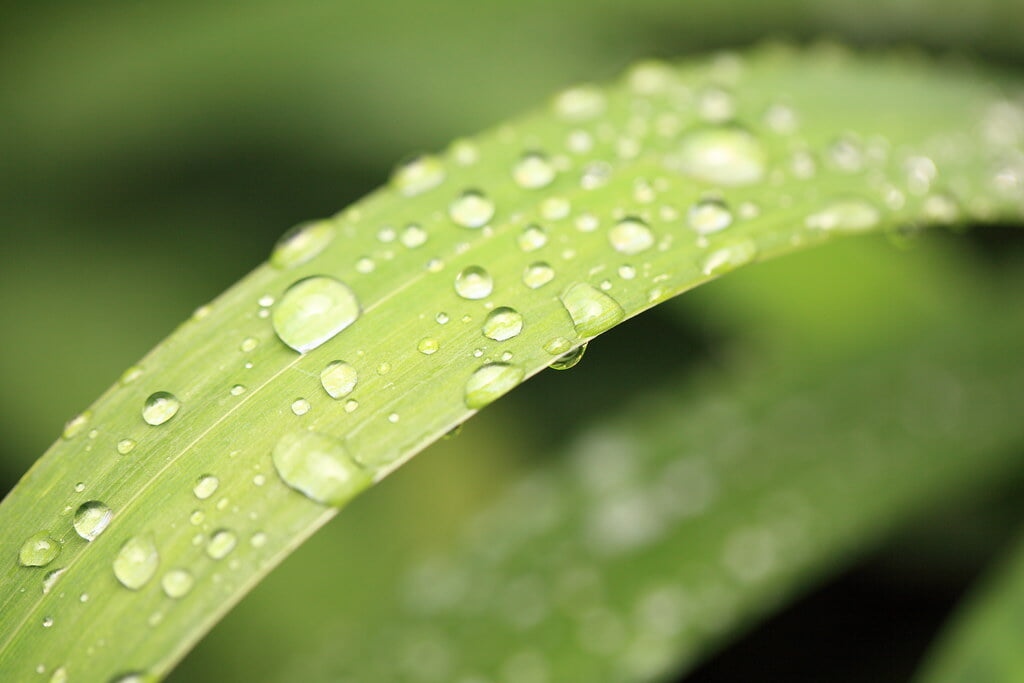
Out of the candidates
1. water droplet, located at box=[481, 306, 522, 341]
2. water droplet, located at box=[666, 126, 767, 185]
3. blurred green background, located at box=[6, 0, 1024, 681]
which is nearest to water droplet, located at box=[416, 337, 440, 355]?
water droplet, located at box=[481, 306, 522, 341]

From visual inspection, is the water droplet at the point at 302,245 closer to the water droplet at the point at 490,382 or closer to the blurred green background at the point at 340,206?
the water droplet at the point at 490,382

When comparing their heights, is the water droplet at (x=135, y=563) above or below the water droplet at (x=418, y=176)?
below

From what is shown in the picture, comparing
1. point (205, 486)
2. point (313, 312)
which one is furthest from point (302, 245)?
point (205, 486)

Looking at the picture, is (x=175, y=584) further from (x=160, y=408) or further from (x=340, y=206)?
(x=340, y=206)

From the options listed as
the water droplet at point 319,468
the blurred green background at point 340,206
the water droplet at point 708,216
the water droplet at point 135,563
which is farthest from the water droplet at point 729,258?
the blurred green background at point 340,206

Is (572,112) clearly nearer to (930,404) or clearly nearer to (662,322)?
(930,404)
